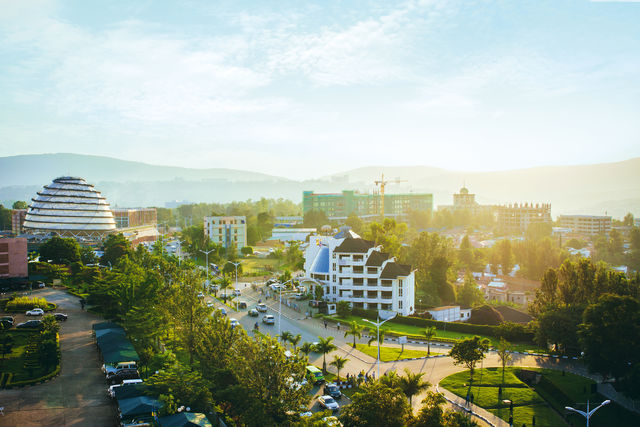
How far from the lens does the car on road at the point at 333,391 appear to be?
83.1ft

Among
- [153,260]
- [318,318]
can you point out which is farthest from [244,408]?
[153,260]

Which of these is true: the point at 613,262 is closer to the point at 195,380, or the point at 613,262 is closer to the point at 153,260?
the point at 153,260

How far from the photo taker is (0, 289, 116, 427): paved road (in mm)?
21469

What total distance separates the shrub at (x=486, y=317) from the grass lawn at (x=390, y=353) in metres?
12.2

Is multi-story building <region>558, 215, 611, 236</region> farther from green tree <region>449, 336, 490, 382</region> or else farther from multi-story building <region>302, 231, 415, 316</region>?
green tree <region>449, 336, 490, 382</region>

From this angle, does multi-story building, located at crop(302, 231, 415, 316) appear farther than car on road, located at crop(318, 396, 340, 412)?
Yes

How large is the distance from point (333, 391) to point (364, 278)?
24.1 meters

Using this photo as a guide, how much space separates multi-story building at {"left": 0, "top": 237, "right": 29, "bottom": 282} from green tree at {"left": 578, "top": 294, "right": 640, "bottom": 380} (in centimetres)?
5137

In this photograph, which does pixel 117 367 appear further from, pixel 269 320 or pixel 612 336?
pixel 612 336

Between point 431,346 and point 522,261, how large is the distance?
171ft

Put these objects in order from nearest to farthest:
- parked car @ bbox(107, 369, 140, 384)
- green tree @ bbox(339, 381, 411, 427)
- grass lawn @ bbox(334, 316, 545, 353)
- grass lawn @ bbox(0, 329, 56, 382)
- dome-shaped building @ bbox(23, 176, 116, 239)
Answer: green tree @ bbox(339, 381, 411, 427) → parked car @ bbox(107, 369, 140, 384) → grass lawn @ bbox(0, 329, 56, 382) → grass lawn @ bbox(334, 316, 545, 353) → dome-shaped building @ bbox(23, 176, 116, 239)

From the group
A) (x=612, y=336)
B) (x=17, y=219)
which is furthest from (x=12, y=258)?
(x=17, y=219)

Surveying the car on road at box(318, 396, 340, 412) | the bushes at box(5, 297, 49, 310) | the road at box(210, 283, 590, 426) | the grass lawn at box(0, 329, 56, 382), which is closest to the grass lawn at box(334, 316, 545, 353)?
the road at box(210, 283, 590, 426)

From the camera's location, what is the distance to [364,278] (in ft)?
161
